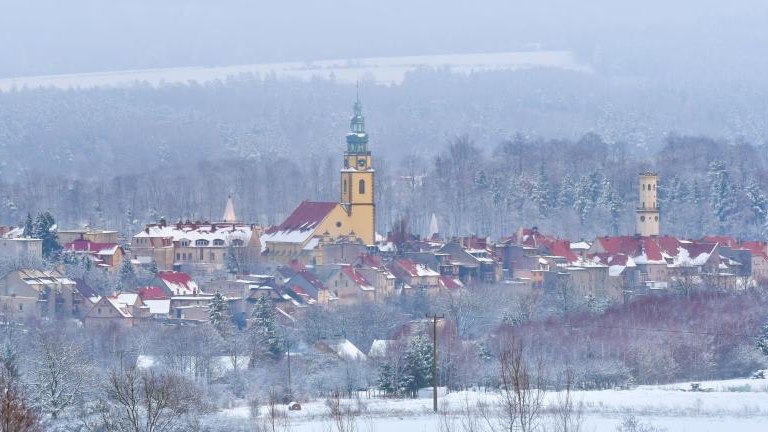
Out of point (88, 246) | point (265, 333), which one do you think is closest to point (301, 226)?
point (88, 246)

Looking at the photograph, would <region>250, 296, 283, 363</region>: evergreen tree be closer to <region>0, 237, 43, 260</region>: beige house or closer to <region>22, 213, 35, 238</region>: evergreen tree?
<region>0, 237, 43, 260</region>: beige house

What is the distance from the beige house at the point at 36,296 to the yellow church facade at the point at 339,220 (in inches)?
562

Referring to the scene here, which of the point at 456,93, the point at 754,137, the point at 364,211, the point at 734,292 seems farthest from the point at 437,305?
the point at 456,93

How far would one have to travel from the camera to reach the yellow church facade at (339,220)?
93000mm

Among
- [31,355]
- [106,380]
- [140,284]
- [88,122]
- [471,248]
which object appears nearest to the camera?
[106,380]

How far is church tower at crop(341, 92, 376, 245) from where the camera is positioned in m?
95.5

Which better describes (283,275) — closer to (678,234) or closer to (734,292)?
(734,292)

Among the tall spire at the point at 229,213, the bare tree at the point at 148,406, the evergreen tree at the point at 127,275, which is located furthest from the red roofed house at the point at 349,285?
the bare tree at the point at 148,406

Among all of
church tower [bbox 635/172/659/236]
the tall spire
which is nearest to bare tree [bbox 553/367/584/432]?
church tower [bbox 635/172/659/236]

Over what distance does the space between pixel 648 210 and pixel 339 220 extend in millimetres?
12286

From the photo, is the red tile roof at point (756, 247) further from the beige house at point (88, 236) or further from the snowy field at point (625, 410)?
the snowy field at point (625, 410)

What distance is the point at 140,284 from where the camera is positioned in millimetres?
82938

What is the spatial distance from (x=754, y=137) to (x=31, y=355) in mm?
103226

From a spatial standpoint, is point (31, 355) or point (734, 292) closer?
point (31, 355)
